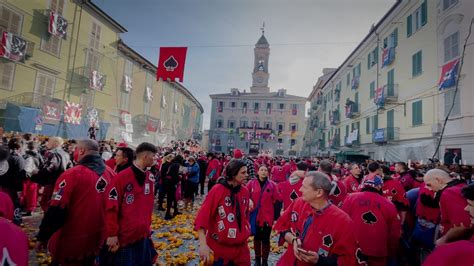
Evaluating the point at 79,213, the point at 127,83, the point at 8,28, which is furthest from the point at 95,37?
the point at 79,213

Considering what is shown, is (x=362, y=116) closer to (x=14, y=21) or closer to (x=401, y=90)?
(x=401, y=90)

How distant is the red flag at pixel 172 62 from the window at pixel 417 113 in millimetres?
16671

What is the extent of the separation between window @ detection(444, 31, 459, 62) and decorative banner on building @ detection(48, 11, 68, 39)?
25.8m

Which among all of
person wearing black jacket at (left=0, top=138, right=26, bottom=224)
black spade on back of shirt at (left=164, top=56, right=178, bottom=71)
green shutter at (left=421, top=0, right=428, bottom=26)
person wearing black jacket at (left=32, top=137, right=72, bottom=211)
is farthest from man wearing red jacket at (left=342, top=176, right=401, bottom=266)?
green shutter at (left=421, top=0, right=428, bottom=26)

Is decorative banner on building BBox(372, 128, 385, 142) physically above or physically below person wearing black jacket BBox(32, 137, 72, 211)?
above

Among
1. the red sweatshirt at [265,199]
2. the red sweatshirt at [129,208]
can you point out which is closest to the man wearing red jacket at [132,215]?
the red sweatshirt at [129,208]

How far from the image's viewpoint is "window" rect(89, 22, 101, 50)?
74.5 feet

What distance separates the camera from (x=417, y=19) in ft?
62.1

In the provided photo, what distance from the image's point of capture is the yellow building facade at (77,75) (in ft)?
53.8

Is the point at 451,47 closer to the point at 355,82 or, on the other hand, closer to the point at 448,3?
the point at 448,3

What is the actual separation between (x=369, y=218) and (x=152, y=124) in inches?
1242

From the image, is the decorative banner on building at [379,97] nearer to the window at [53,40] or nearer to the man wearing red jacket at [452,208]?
the man wearing red jacket at [452,208]

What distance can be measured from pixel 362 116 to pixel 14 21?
31.1 meters

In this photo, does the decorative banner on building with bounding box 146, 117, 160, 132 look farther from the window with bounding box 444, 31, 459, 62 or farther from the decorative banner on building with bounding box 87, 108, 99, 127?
the window with bounding box 444, 31, 459, 62
